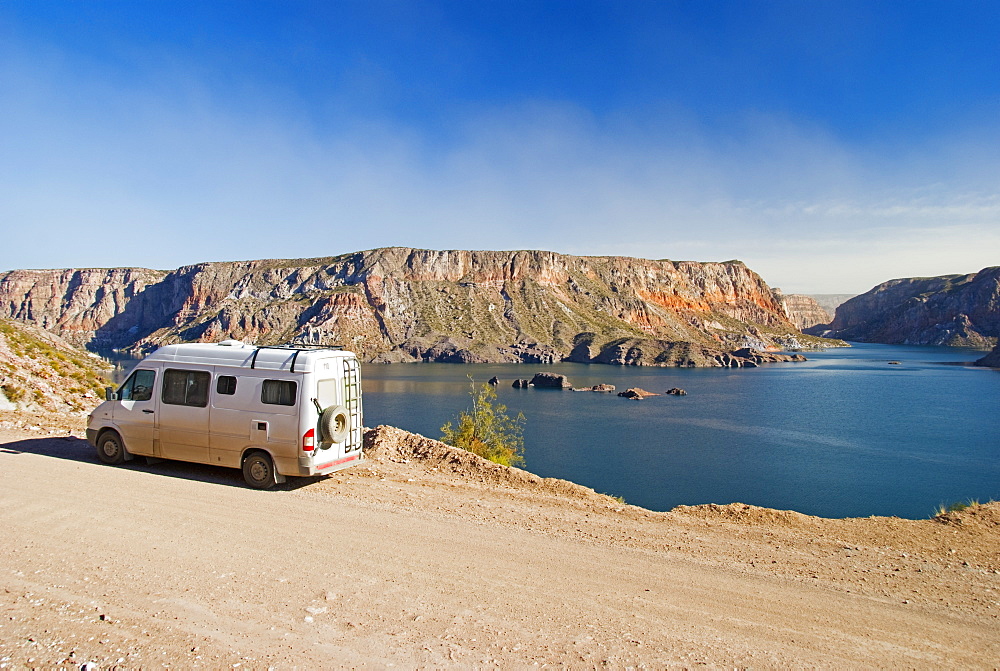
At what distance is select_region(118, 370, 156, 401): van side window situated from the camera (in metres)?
13.5

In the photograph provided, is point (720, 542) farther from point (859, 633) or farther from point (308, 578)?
point (308, 578)

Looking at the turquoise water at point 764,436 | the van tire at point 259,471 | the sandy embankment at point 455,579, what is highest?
the van tire at point 259,471

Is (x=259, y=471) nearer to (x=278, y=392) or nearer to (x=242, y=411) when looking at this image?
(x=242, y=411)

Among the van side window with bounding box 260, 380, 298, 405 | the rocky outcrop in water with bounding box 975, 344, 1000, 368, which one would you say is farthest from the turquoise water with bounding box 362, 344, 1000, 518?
the rocky outcrop in water with bounding box 975, 344, 1000, 368

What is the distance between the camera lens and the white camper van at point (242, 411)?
1218cm

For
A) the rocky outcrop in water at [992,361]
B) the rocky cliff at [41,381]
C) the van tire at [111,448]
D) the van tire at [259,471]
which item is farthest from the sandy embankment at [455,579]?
the rocky outcrop in water at [992,361]

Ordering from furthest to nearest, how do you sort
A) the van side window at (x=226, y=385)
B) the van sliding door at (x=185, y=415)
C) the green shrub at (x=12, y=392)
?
1. the green shrub at (x=12, y=392)
2. the van sliding door at (x=185, y=415)
3. the van side window at (x=226, y=385)

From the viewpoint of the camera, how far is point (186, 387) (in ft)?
43.0

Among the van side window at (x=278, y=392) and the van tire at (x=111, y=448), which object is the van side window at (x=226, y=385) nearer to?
the van side window at (x=278, y=392)

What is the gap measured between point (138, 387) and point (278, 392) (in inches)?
158

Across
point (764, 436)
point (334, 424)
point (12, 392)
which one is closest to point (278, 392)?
point (334, 424)

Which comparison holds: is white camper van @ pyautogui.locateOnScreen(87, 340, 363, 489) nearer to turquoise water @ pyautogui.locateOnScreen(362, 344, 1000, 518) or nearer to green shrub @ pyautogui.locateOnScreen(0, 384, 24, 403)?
green shrub @ pyautogui.locateOnScreen(0, 384, 24, 403)

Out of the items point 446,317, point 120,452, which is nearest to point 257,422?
point 120,452

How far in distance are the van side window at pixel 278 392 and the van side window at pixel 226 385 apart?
0.79 m
